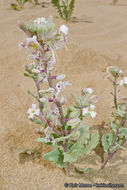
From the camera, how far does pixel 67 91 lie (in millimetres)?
2334

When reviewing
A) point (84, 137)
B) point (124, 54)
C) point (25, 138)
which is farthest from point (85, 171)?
point (124, 54)

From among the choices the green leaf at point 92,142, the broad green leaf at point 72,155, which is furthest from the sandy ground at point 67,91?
the broad green leaf at point 72,155

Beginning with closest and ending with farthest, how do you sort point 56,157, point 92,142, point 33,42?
point 33,42 < point 56,157 < point 92,142

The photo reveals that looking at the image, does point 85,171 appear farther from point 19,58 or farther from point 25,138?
point 19,58

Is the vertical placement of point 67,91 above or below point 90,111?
below

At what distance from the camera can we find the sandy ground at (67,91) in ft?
4.83

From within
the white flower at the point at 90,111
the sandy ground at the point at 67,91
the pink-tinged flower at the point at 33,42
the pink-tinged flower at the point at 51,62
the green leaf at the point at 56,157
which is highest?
the pink-tinged flower at the point at 33,42

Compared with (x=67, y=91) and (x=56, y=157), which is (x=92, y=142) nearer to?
(x=56, y=157)

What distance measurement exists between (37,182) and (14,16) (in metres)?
4.83

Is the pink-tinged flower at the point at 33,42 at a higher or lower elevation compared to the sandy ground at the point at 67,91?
higher

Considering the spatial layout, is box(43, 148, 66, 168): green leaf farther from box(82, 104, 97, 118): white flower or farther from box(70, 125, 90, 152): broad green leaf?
box(82, 104, 97, 118): white flower

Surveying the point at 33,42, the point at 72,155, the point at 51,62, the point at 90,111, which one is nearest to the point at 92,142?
the point at 72,155

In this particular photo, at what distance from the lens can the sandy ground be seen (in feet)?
4.83

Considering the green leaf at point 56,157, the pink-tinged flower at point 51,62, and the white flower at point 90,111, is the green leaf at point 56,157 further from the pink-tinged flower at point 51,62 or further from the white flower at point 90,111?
the pink-tinged flower at point 51,62
